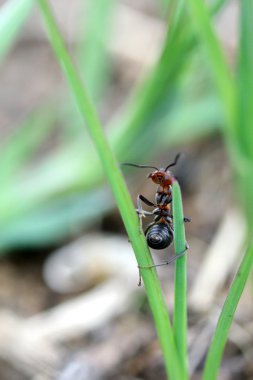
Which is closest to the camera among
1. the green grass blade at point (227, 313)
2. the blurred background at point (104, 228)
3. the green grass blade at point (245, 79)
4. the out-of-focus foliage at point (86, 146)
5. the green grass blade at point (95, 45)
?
the green grass blade at point (227, 313)

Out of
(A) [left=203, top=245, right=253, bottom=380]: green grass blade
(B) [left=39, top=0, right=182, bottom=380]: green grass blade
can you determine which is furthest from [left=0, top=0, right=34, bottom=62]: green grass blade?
(A) [left=203, top=245, right=253, bottom=380]: green grass blade

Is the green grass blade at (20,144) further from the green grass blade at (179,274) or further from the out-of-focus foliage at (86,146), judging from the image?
the green grass blade at (179,274)

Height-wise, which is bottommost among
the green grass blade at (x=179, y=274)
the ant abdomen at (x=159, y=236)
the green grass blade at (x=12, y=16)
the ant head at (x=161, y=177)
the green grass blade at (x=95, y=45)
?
the green grass blade at (x=179, y=274)

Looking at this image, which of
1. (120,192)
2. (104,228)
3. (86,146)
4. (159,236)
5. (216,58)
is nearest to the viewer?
(120,192)

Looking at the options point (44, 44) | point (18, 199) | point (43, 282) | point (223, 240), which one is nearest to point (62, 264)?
point (43, 282)

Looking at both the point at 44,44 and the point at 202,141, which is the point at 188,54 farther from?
the point at 44,44

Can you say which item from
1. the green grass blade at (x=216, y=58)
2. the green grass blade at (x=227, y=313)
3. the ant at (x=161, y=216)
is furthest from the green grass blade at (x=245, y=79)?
the green grass blade at (x=227, y=313)

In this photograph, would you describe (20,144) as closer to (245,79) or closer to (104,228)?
(104,228)

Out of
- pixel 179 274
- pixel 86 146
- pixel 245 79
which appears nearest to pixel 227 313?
pixel 179 274
